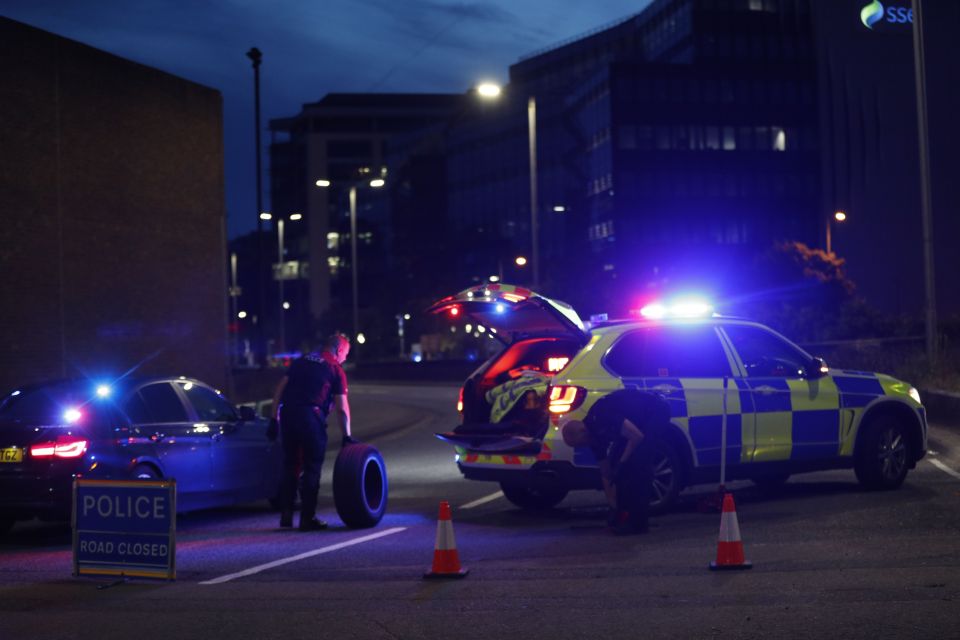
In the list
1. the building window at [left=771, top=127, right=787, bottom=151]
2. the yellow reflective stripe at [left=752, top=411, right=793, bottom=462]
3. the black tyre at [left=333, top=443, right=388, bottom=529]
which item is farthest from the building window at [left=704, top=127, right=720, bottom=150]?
the black tyre at [left=333, top=443, right=388, bottom=529]

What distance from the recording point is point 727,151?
89.4 metres

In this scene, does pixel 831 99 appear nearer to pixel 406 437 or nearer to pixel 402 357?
pixel 402 357

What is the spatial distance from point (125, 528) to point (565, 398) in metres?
3.96

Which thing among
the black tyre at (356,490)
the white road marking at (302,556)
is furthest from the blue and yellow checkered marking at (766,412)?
the black tyre at (356,490)

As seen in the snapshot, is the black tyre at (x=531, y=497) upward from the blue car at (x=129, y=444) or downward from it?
downward

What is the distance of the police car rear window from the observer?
1252 centimetres

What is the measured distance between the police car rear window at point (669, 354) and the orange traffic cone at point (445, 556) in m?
3.17

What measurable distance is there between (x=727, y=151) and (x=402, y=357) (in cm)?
2575

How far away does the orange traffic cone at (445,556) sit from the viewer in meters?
9.57

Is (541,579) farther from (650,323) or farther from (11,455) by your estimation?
(11,455)

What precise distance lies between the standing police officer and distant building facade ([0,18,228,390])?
49.8ft

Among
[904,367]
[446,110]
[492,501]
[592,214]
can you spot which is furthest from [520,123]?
[492,501]

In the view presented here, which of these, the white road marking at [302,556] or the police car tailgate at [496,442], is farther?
the police car tailgate at [496,442]

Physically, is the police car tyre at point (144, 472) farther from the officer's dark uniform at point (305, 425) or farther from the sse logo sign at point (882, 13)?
the sse logo sign at point (882, 13)
